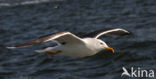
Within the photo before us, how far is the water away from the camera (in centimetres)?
1141

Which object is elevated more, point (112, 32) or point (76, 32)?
point (112, 32)

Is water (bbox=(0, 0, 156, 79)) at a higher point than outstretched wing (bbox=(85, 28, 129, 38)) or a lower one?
lower

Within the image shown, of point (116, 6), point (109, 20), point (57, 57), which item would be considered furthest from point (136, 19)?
point (57, 57)

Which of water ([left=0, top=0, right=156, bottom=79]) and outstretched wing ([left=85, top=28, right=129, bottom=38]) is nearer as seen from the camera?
outstretched wing ([left=85, top=28, right=129, bottom=38])

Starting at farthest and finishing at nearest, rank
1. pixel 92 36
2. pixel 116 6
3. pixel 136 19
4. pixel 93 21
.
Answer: pixel 116 6, pixel 93 21, pixel 136 19, pixel 92 36

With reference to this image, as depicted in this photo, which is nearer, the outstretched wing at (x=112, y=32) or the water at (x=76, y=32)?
the outstretched wing at (x=112, y=32)

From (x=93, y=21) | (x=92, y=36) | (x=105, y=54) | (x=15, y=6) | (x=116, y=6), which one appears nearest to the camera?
(x=92, y=36)

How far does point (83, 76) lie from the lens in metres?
10.7

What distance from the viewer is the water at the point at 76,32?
11406 millimetres

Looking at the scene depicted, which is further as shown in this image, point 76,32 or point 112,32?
point 76,32

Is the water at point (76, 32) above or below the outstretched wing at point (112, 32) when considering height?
below

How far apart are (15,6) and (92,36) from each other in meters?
15.8

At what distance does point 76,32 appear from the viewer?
15961 millimetres

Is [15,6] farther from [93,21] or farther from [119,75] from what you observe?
[119,75]
